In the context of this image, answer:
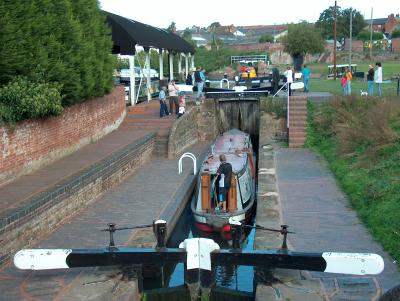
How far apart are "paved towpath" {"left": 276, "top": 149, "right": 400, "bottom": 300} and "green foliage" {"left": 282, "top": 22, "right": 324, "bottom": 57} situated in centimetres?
3524

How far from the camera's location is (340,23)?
91750 mm

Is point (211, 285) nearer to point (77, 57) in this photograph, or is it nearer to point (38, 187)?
point (38, 187)

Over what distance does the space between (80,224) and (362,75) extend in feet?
103

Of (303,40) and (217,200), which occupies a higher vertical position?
(303,40)

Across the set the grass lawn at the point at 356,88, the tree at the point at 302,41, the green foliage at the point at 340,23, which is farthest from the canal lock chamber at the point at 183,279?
the green foliage at the point at 340,23

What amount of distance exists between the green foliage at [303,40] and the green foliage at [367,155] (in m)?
28.1

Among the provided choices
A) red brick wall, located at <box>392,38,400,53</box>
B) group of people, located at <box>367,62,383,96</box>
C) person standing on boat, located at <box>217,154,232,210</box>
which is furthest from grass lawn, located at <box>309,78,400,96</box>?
red brick wall, located at <box>392,38,400,53</box>

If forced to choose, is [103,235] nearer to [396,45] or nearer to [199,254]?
[199,254]

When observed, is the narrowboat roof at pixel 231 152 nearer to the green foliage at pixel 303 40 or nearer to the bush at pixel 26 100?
the bush at pixel 26 100

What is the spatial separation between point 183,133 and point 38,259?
47.1ft

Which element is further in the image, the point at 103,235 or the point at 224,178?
the point at 224,178

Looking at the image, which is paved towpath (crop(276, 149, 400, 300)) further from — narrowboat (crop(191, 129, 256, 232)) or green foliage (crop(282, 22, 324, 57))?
green foliage (crop(282, 22, 324, 57))

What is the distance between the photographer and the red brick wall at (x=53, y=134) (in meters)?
13.2

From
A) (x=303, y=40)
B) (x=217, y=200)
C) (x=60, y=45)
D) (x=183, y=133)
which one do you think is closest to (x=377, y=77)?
(x=183, y=133)
